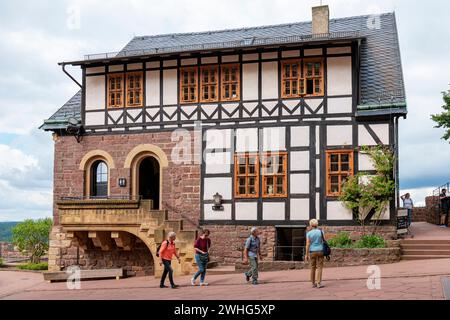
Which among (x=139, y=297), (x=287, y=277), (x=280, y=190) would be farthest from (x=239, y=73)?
(x=139, y=297)

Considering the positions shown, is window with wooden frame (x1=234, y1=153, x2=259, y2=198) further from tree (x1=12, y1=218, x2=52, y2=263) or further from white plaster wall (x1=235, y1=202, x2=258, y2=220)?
tree (x1=12, y1=218, x2=52, y2=263)

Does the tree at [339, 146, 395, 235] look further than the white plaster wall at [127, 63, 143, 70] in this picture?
No

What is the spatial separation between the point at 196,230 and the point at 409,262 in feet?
23.8

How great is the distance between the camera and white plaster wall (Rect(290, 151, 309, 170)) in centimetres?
2077

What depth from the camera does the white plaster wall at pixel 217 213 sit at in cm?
2139

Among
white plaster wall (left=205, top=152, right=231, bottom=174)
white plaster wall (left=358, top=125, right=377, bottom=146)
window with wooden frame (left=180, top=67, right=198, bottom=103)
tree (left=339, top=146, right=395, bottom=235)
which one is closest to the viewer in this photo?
tree (left=339, top=146, right=395, bottom=235)

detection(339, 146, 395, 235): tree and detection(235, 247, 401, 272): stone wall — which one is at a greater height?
detection(339, 146, 395, 235): tree

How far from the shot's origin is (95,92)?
23344 mm

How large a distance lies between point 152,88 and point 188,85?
56.0 inches

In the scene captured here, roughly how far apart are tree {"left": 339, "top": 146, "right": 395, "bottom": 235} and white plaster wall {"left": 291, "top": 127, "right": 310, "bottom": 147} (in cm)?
193

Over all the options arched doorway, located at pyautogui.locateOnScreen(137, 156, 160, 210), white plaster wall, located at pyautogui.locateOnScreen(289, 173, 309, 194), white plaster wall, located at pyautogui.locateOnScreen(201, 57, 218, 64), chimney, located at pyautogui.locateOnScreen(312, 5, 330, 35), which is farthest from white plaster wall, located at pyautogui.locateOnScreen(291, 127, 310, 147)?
arched doorway, located at pyautogui.locateOnScreen(137, 156, 160, 210)

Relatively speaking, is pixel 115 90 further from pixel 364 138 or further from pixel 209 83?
pixel 364 138

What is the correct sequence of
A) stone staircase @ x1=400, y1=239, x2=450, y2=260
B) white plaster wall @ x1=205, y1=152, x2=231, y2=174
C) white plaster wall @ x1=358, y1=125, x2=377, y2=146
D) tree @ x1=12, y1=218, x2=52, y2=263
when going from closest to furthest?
stone staircase @ x1=400, y1=239, x2=450, y2=260
white plaster wall @ x1=358, y1=125, x2=377, y2=146
white plaster wall @ x1=205, y1=152, x2=231, y2=174
tree @ x1=12, y1=218, x2=52, y2=263

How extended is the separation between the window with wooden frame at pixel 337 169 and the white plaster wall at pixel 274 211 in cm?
168
